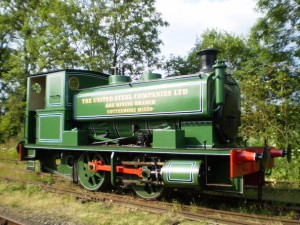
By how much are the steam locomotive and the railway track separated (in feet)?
1.14

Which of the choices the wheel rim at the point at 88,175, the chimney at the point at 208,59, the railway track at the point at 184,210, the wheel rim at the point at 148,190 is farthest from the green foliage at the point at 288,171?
the wheel rim at the point at 88,175

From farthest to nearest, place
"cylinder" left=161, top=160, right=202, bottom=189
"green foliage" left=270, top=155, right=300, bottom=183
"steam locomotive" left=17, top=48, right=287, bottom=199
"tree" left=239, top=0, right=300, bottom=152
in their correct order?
"tree" left=239, top=0, right=300, bottom=152 < "green foliage" left=270, top=155, right=300, bottom=183 < "steam locomotive" left=17, top=48, right=287, bottom=199 < "cylinder" left=161, top=160, right=202, bottom=189

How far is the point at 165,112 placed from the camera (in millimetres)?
6812

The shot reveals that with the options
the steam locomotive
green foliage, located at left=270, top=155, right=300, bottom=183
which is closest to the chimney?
the steam locomotive

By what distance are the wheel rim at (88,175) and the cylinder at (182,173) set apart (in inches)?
91.3

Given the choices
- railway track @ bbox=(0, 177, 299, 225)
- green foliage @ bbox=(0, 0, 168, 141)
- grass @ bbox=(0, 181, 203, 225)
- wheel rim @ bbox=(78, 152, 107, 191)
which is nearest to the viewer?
railway track @ bbox=(0, 177, 299, 225)

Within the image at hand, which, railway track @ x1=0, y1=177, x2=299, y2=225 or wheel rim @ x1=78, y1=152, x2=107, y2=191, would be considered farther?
wheel rim @ x1=78, y1=152, x2=107, y2=191

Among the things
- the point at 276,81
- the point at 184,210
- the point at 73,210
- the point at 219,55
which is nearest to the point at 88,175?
the point at 73,210

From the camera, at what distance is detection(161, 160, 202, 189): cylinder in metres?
5.89

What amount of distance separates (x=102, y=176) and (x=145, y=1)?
1259 cm

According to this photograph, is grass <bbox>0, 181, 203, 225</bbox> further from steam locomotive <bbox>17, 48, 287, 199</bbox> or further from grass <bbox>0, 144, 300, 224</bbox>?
steam locomotive <bbox>17, 48, 287, 199</bbox>

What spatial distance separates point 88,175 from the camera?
8.24m

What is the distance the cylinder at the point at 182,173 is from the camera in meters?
5.89

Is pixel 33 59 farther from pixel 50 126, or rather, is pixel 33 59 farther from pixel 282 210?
pixel 282 210
